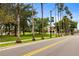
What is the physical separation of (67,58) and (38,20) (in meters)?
135

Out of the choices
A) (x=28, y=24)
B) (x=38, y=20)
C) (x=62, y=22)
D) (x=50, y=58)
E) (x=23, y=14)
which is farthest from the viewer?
(x=62, y=22)

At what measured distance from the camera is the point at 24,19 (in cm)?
10669

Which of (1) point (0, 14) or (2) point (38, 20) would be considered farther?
(2) point (38, 20)

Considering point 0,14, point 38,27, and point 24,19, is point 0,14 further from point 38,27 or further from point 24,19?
point 38,27

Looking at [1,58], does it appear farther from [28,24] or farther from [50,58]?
[28,24]

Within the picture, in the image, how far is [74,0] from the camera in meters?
39.9

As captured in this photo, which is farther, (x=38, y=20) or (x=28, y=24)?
(x=38, y=20)

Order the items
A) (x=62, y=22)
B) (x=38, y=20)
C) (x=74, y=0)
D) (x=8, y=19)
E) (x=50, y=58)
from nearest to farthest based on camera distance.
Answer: (x=50, y=58) → (x=74, y=0) → (x=8, y=19) → (x=38, y=20) → (x=62, y=22)

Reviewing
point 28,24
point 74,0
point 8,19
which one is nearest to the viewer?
point 74,0

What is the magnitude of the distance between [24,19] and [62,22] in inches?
2531

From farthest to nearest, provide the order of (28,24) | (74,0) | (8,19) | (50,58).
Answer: (28,24), (8,19), (74,0), (50,58)

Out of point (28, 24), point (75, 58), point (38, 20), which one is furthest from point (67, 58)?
point (38, 20)

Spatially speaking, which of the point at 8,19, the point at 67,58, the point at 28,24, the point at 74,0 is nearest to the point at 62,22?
the point at 28,24

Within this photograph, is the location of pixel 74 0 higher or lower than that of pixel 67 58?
higher
